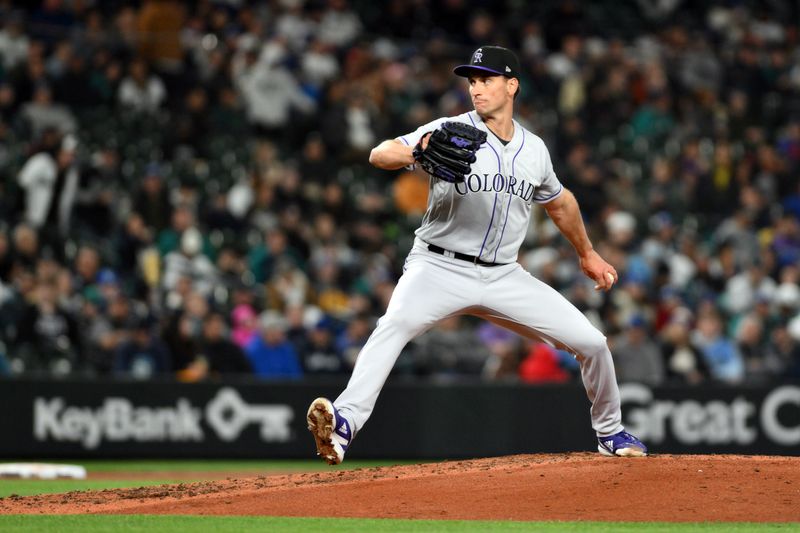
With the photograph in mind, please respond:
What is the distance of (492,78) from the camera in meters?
7.18

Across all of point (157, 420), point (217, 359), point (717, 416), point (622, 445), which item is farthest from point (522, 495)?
point (717, 416)

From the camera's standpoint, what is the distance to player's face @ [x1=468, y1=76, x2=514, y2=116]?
23.6ft

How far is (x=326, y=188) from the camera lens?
15531mm

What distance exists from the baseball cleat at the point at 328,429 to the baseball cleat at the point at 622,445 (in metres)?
1.60

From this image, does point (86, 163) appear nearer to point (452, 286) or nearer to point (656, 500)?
point (452, 286)

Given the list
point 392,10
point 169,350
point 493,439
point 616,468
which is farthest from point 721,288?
point 616,468

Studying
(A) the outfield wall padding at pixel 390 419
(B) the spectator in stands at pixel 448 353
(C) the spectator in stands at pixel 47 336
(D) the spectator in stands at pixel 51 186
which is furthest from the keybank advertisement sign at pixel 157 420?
(D) the spectator in stands at pixel 51 186

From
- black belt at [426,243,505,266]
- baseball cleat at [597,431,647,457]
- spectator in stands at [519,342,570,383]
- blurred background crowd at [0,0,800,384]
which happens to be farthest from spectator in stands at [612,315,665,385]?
black belt at [426,243,505,266]

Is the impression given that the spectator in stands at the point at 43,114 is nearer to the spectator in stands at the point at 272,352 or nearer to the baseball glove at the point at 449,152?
the spectator in stands at the point at 272,352

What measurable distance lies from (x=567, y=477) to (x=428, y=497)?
0.75 meters

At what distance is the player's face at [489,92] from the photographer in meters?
7.18

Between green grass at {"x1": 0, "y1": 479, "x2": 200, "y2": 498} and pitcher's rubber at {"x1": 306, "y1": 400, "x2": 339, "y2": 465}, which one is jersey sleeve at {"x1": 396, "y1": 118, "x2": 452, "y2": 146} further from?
green grass at {"x1": 0, "y1": 479, "x2": 200, "y2": 498}

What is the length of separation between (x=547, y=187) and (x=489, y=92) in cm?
62

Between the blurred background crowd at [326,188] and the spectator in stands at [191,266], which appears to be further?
the spectator in stands at [191,266]
